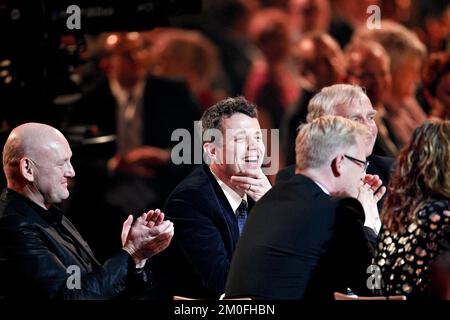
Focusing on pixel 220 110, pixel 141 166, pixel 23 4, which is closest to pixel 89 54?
pixel 141 166

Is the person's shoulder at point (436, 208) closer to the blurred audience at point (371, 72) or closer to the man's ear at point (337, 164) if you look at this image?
the man's ear at point (337, 164)

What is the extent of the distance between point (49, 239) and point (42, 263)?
154mm

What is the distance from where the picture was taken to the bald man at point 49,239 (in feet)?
13.4

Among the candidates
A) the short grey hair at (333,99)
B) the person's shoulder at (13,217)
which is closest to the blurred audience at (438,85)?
the short grey hair at (333,99)

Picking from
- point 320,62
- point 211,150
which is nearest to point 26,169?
point 211,150

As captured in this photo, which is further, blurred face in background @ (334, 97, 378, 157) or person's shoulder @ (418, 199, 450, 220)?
blurred face in background @ (334, 97, 378, 157)

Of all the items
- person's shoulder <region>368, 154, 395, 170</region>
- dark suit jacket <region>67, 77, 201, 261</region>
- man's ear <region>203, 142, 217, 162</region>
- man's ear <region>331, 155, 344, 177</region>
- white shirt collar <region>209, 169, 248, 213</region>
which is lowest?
dark suit jacket <region>67, 77, 201, 261</region>

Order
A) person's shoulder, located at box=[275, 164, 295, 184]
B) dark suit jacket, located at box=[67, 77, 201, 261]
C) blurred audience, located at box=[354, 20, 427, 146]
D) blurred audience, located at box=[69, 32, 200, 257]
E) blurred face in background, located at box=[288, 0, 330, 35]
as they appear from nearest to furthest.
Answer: person's shoulder, located at box=[275, 164, 295, 184], dark suit jacket, located at box=[67, 77, 201, 261], blurred audience, located at box=[354, 20, 427, 146], blurred audience, located at box=[69, 32, 200, 257], blurred face in background, located at box=[288, 0, 330, 35]

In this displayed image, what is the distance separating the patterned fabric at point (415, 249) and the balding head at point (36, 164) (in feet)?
4.10

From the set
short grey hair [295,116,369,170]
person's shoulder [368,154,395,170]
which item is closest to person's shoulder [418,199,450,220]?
short grey hair [295,116,369,170]

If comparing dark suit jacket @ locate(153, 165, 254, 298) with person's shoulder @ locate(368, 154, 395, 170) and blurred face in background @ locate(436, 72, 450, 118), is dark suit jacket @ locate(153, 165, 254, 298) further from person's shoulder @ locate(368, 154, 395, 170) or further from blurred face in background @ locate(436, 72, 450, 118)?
blurred face in background @ locate(436, 72, 450, 118)

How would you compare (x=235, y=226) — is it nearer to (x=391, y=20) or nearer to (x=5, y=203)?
(x=5, y=203)

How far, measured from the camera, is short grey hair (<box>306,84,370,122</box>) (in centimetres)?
508

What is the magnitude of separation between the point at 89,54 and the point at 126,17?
96.9 inches
